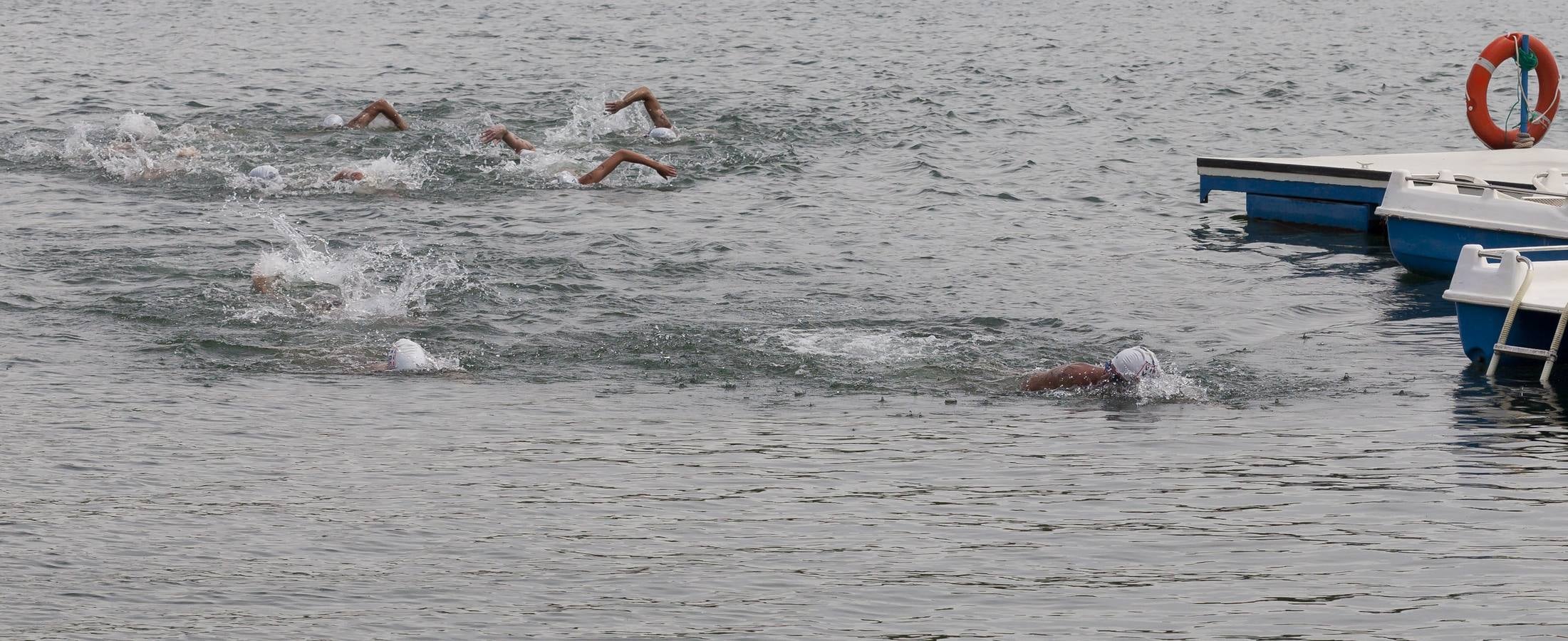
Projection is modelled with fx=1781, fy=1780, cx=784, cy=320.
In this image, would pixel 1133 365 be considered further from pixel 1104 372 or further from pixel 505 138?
pixel 505 138

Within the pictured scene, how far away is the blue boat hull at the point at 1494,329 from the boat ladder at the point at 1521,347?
0.16 ft

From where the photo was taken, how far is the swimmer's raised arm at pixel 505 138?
22.5 metres

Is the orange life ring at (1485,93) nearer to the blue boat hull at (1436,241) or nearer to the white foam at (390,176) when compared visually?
the blue boat hull at (1436,241)

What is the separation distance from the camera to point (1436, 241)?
17.3 m

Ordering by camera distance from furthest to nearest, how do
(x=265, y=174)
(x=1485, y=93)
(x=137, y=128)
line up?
(x=137, y=128) → (x=1485, y=93) → (x=265, y=174)

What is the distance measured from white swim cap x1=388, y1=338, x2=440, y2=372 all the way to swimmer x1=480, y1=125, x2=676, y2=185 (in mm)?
8053

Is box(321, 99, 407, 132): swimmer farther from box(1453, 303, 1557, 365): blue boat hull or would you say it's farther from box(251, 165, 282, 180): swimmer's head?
box(1453, 303, 1557, 365): blue boat hull

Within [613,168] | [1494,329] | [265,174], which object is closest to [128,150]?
[265,174]

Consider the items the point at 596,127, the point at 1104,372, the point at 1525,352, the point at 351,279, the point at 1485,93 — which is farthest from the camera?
the point at 596,127

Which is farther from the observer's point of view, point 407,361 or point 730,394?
point 407,361

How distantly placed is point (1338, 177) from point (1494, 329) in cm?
736

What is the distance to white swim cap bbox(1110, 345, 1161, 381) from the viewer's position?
40.5 feet

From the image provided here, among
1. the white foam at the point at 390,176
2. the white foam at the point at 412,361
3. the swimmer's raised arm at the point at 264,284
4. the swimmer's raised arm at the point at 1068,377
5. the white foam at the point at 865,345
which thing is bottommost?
the white foam at the point at 390,176

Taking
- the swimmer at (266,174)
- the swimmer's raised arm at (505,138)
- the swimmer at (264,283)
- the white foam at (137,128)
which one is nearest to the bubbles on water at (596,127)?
the swimmer's raised arm at (505,138)
